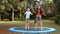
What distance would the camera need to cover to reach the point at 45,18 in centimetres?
3669

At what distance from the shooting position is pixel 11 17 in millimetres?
34625

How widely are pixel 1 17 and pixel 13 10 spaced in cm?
254

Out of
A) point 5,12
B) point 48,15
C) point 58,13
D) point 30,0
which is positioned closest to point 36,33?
point 30,0

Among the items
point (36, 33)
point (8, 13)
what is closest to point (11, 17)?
point (8, 13)

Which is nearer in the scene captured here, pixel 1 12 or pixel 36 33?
pixel 36 33

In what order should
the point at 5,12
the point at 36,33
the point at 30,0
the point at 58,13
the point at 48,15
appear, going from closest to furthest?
the point at 36,33 → the point at 30,0 → the point at 58,13 → the point at 5,12 → the point at 48,15

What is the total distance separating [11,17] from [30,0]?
58.0ft

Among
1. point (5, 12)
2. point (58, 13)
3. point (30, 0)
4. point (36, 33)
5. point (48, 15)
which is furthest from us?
point (48, 15)

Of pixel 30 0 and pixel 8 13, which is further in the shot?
pixel 8 13

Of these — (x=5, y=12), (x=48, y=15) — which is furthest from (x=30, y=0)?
(x=48, y=15)

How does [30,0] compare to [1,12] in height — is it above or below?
above

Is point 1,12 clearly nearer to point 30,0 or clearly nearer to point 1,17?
point 1,17

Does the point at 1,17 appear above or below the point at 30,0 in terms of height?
below

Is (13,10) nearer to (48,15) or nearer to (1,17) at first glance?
(1,17)
